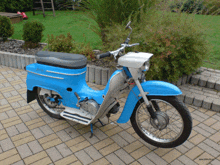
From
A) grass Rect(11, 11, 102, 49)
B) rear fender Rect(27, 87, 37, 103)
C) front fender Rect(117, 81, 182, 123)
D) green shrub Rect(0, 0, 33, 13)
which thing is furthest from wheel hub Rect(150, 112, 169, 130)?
green shrub Rect(0, 0, 33, 13)

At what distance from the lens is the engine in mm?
3036

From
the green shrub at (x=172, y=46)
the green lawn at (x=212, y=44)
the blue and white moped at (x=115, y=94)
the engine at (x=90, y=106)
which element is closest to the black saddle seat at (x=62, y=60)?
the blue and white moped at (x=115, y=94)

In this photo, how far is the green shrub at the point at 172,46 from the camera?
12.9ft

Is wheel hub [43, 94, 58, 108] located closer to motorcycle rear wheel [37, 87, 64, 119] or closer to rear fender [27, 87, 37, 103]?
motorcycle rear wheel [37, 87, 64, 119]

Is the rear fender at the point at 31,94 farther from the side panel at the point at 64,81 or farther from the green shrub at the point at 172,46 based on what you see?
the green shrub at the point at 172,46

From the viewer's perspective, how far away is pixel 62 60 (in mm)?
3033

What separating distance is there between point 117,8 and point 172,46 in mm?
1695

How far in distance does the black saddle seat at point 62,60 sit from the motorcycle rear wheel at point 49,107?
0.61 m

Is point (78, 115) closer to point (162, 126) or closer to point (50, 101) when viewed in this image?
point (50, 101)

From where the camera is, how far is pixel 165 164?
2.67 meters

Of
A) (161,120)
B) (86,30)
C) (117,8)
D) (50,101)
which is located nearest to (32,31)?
(117,8)

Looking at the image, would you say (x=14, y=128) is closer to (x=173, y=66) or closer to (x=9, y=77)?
(x=9, y=77)

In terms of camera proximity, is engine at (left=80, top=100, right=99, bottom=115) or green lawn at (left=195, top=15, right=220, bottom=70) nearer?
engine at (left=80, top=100, right=99, bottom=115)

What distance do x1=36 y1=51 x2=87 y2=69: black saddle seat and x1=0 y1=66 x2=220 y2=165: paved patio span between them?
3.23 feet
